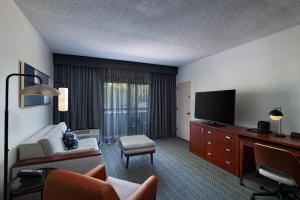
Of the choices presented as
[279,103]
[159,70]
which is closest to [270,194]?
[279,103]

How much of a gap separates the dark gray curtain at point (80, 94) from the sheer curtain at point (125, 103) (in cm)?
27

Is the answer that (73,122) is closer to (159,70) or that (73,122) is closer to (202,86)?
(159,70)

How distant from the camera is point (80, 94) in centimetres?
436

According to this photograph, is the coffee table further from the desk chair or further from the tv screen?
the desk chair

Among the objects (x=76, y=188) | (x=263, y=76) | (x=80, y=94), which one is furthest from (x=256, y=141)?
(x=80, y=94)

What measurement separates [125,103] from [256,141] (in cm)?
352

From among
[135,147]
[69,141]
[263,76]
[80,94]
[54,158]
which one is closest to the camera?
[54,158]

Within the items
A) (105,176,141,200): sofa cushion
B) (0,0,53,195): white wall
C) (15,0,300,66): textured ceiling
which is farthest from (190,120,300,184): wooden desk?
(0,0,53,195): white wall

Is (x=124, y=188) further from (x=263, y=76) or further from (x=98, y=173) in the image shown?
(x=263, y=76)

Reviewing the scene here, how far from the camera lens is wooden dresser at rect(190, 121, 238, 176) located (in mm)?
2742

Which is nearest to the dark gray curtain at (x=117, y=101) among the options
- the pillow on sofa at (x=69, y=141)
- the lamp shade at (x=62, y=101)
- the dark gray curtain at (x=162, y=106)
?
the dark gray curtain at (x=162, y=106)

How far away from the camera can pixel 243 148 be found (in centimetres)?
252

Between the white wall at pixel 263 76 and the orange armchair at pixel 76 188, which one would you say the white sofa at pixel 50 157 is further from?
the white wall at pixel 263 76

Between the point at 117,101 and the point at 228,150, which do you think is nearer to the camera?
the point at 228,150
